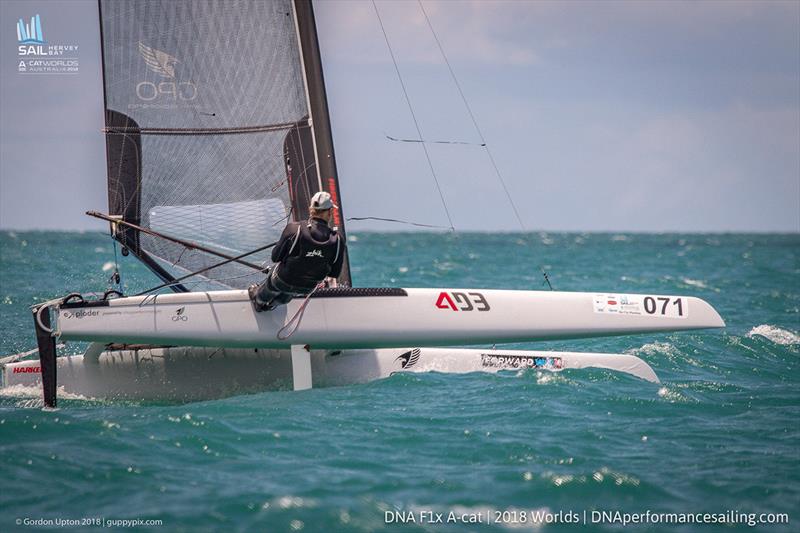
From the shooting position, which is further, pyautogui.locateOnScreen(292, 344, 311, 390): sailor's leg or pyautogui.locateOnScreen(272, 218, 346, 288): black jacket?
pyautogui.locateOnScreen(292, 344, 311, 390): sailor's leg

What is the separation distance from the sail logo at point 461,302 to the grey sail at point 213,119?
3.60ft

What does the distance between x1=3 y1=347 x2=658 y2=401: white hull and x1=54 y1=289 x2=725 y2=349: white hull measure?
1.89ft

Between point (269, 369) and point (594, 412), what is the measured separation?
257cm

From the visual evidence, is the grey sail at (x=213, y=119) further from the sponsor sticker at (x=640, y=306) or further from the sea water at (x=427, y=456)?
the sponsor sticker at (x=640, y=306)

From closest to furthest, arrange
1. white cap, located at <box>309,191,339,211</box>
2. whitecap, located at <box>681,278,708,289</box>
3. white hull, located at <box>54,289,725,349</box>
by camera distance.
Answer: white cap, located at <box>309,191,339,211</box> → white hull, located at <box>54,289,725,349</box> → whitecap, located at <box>681,278,708,289</box>

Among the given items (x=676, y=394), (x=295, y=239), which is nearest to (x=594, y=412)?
(x=676, y=394)

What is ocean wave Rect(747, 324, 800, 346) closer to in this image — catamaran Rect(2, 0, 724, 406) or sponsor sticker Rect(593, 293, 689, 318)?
catamaran Rect(2, 0, 724, 406)

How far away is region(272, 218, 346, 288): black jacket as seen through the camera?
232 inches

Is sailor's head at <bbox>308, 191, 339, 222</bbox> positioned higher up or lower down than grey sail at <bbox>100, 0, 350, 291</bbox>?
lower down

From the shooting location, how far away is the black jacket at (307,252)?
5.88 m

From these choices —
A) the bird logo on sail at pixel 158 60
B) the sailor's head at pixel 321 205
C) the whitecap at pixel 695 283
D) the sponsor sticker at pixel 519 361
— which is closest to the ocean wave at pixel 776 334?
the sponsor sticker at pixel 519 361

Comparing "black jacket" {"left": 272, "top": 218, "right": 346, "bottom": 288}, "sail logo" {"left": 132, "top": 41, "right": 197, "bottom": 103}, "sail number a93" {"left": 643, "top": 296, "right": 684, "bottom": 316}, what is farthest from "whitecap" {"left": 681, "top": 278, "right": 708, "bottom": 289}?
"black jacket" {"left": 272, "top": 218, "right": 346, "bottom": 288}

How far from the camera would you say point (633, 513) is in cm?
411

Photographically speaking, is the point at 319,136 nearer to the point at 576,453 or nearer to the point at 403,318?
the point at 403,318
